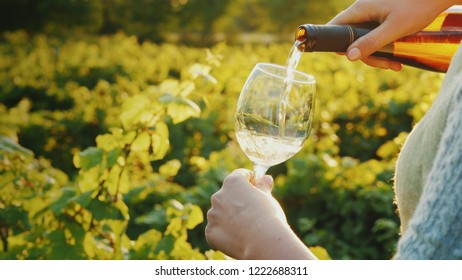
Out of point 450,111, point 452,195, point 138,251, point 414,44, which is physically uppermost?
point 414,44

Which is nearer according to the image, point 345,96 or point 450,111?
point 450,111

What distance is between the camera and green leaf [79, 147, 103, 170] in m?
2.61

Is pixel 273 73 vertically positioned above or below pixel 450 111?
above

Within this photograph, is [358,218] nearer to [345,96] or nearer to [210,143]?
[210,143]

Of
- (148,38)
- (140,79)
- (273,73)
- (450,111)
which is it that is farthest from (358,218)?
(148,38)

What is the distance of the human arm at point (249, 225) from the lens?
1369mm

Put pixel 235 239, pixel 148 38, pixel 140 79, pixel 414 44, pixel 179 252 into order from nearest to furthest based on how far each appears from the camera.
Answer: pixel 235 239
pixel 414 44
pixel 179 252
pixel 140 79
pixel 148 38

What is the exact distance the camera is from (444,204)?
102 centimetres

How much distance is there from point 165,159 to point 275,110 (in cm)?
429

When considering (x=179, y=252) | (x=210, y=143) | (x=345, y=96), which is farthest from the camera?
(x=345, y=96)

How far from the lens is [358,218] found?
13.8 feet

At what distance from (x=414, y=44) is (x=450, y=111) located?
1.05 m

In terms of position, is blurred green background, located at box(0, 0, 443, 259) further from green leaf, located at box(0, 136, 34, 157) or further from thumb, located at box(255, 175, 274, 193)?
thumb, located at box(255, 175, 274, 193)

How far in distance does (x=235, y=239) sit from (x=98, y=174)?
4.05ft
